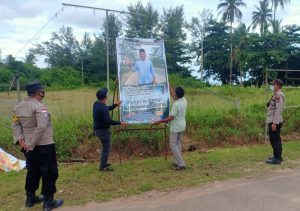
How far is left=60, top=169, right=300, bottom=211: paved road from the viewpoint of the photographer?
467 centimetres

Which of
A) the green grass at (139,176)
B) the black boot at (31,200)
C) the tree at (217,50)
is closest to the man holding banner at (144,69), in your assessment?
the green grass at (139,176)

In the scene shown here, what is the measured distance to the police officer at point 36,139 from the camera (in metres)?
4.51

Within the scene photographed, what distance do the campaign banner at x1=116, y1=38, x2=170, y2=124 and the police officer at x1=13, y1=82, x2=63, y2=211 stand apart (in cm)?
217

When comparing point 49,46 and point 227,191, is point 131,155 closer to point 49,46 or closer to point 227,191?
point 227,191

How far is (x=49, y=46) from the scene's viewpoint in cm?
5753

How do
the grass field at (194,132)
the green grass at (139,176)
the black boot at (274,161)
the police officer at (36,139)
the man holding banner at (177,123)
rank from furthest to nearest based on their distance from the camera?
the grass field at (194,132) < the black boot at (274,161) < the man holding banner at (177,123) < the green grass at (139,176) < the police officer at (36,139)

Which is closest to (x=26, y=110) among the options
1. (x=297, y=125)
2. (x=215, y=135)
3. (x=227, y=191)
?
(x=227, y=191)

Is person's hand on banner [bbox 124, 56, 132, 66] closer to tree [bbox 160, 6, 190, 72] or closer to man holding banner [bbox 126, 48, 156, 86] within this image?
man holding banner [bbox 126, 48, 156, 86]

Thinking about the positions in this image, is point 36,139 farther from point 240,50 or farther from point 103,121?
point 240,50

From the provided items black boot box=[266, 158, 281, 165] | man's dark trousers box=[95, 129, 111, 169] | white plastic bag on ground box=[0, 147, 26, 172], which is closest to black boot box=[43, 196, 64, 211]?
man's dark trousers box=[95, 129, 111, 169]

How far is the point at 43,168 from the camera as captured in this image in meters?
4.67

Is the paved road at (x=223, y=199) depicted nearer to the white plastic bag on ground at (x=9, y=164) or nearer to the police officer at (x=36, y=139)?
the police officer at (x=36, y=139)

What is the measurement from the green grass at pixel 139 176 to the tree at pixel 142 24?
37560 mm

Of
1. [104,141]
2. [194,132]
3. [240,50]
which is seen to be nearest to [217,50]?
[240,50]
